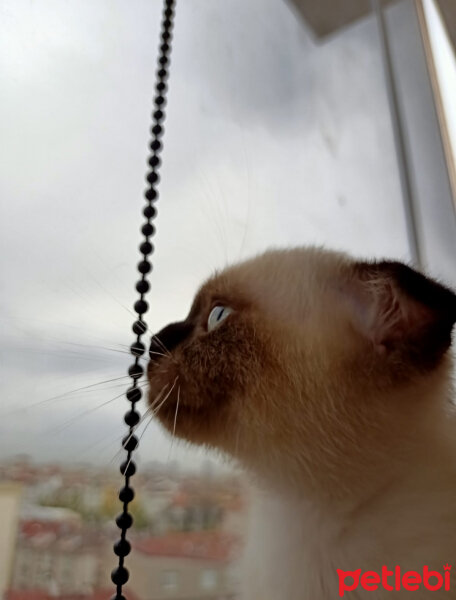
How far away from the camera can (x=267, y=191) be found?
3.23 ft

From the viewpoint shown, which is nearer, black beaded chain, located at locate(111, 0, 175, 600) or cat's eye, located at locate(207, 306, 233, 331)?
black beaded chain, located at locate(111, 0, 175, 600)

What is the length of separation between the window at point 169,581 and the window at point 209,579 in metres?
0.05

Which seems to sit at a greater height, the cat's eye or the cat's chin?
the cat's eye

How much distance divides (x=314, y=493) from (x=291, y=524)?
0.18ft

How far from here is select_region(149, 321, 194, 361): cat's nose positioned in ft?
1.91

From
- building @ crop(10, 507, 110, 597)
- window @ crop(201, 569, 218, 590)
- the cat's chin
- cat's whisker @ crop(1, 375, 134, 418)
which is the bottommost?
window @ crop(201, 569, 218, 590)

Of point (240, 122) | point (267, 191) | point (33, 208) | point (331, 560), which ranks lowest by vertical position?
point (331, 560)

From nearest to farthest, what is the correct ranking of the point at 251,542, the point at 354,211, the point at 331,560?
the point at 331,560, the point at 251,542, the point at 354,211

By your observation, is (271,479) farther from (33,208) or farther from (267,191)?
(267,191)

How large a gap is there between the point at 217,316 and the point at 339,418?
6.6 inches

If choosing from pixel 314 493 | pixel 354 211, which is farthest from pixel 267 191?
pixel 314 493

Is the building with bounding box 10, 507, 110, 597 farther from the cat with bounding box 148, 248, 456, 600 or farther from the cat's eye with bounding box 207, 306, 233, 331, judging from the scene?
the cat's eye with bounding box 207, 306, 233, 331

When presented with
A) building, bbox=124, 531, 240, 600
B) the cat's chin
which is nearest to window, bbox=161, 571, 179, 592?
building, bbox=124, 531, 240, 600

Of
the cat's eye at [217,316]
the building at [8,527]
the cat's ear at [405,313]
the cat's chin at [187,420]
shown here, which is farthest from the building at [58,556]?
the cat's ear at [405,313]
